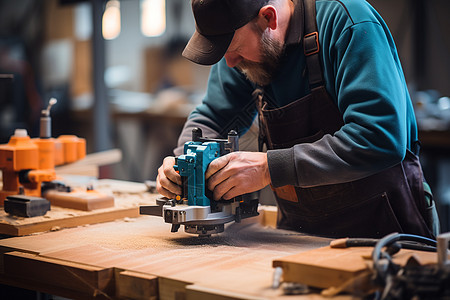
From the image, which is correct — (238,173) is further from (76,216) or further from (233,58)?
(76,216)

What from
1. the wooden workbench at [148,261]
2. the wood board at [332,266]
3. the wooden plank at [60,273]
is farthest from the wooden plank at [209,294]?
the wooden plank at [60,273]

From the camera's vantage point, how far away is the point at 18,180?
2373 millimetres

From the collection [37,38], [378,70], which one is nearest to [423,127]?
[378,70]

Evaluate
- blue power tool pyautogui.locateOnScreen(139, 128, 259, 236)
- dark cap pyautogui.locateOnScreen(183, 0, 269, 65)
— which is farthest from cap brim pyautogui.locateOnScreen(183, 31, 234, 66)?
blue power tool pyautogui.locateOnScreen(139, 128, 259, 236)

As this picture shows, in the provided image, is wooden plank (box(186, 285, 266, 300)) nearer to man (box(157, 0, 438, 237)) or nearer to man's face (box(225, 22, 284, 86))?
man (box(157, 0, 438, 237))

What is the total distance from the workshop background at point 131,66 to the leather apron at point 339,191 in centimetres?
332

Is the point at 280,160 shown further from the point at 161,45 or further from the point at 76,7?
the point at 76,7

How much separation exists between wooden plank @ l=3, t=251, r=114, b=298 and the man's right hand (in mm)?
420

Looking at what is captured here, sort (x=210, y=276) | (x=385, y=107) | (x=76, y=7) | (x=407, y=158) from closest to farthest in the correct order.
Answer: (x=210, y=276), (x=385, y=107), (x=407, y=158), (x=76, y=7)

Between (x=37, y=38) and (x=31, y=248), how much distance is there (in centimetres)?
619

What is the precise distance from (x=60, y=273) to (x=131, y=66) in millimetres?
5735

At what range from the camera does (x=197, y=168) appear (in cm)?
176

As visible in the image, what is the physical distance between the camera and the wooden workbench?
4.50 feet

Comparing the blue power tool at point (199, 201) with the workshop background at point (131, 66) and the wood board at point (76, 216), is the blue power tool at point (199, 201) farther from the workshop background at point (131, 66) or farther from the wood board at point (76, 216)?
the workshop background at point (131, 66)
